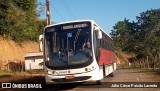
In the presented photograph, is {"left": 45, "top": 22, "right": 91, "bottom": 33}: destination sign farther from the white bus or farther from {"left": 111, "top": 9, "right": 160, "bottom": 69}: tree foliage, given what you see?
{"left": 111, "top": 9, "right": 160, "bottom": 69}: tree foliage

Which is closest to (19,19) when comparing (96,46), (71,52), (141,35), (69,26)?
(69,26)

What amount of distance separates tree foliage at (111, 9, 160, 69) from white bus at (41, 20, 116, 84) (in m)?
71.2

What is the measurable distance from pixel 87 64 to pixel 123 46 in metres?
92.6

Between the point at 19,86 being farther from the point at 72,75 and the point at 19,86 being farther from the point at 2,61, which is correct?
the point at 2,61

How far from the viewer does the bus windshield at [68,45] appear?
1770 centimetres

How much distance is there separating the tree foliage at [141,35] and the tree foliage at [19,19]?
3965cm

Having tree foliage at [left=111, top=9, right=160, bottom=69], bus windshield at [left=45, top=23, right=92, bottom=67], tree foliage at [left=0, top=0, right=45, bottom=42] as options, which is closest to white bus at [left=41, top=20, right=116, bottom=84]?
bus windshield at [left=45, top=23, right=92, bottom=67]

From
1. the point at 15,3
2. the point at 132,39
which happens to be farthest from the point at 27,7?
the point at 132,39

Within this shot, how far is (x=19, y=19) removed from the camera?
50.7 metres

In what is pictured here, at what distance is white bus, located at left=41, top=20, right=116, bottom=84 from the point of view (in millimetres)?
17562

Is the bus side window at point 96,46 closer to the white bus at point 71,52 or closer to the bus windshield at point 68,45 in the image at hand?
the white bus at point 71,52

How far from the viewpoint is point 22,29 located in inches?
2111

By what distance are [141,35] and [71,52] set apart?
9367 cm

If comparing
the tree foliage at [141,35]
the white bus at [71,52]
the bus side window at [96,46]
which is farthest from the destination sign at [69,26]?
the tree foliage at [141,35]
